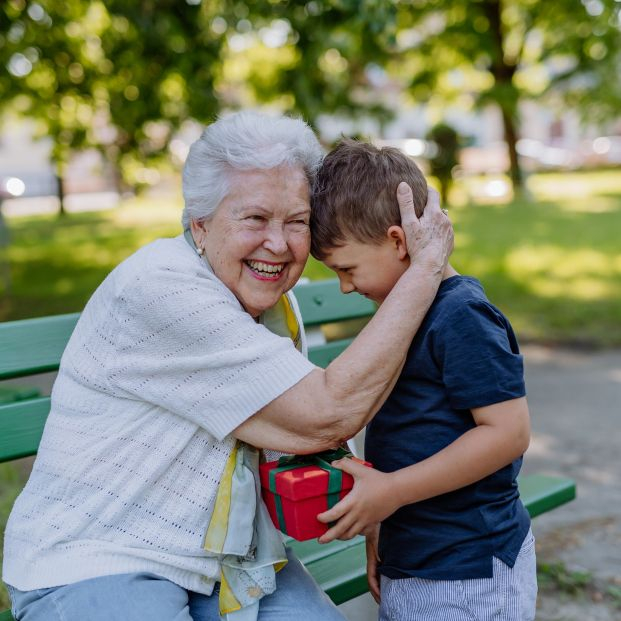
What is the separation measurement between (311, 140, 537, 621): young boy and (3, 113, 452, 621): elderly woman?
74mm

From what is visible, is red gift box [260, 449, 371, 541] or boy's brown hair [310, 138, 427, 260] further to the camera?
boy's brown hair [310, 138, 427, 260]

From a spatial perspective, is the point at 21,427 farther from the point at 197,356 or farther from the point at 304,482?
the point at 304,482

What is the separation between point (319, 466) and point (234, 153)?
2.35 feet

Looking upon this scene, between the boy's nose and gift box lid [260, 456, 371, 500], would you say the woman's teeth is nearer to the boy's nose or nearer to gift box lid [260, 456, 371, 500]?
the boy's nose

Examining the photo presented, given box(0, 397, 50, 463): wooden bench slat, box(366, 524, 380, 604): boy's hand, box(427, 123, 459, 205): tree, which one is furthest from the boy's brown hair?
box(427, 123, 459, 205): tree

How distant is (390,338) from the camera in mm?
1865

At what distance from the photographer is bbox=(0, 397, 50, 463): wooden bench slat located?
2.35 metres

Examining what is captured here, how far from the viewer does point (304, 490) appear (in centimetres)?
185

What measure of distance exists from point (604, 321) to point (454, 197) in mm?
16250

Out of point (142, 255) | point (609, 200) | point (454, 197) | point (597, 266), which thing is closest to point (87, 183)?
point (454, 197)

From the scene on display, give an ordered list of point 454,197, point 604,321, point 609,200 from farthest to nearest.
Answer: point 454,197 < point 609,200 < point 604,321

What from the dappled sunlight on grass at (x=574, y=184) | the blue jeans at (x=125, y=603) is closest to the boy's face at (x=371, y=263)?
the blue jeans at (x=125, y=603)

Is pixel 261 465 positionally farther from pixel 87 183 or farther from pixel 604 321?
pixel 87 183

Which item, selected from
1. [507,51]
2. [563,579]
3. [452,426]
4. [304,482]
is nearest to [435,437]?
[452,426]
